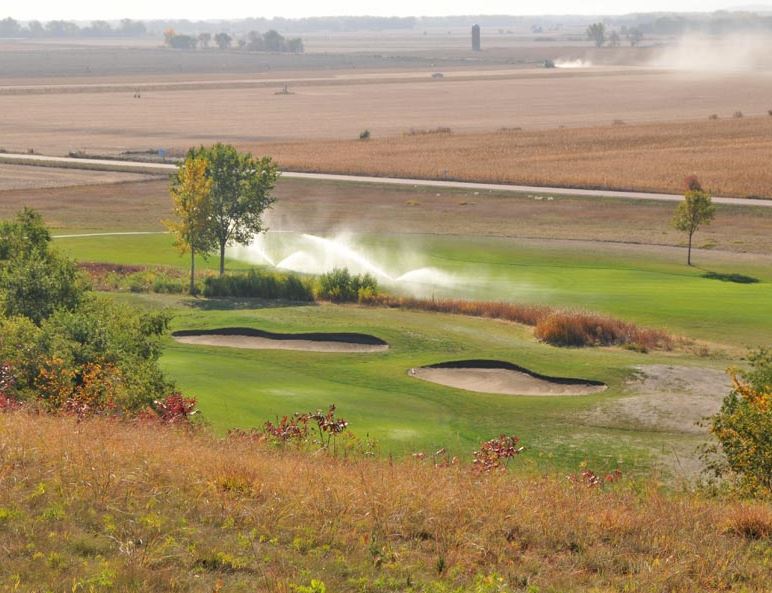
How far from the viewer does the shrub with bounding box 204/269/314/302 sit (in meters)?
58.9

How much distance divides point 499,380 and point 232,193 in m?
30.1

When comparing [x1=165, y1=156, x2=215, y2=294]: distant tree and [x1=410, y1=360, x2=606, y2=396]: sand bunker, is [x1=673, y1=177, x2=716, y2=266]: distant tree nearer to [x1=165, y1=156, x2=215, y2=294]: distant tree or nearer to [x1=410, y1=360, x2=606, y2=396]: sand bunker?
[x1=165, y1=156, x2=215, y2=294]: distant tree

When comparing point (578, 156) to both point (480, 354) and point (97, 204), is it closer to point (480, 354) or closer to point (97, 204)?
point (97, 204)

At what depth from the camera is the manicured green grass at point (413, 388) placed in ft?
105

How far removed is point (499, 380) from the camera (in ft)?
132

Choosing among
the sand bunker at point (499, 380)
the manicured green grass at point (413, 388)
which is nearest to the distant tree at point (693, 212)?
the manicured green grass at point (413, 388)

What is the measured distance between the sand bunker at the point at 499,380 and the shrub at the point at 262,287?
18.4 metres

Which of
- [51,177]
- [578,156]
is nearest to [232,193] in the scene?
[51,177]

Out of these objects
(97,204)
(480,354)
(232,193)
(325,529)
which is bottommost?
(480,354)

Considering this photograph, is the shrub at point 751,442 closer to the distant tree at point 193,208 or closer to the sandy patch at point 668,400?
the sandy patch at point 668,400

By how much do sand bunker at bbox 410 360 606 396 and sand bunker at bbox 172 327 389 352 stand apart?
3920 millimetres

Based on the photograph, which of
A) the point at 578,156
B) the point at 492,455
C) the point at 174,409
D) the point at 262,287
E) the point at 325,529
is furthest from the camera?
the point at 578,156

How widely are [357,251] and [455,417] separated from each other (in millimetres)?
41001

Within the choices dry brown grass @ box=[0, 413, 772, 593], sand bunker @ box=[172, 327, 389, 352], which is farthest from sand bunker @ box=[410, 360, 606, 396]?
dry brown grass @ box=[0, 413, 772, 593]
